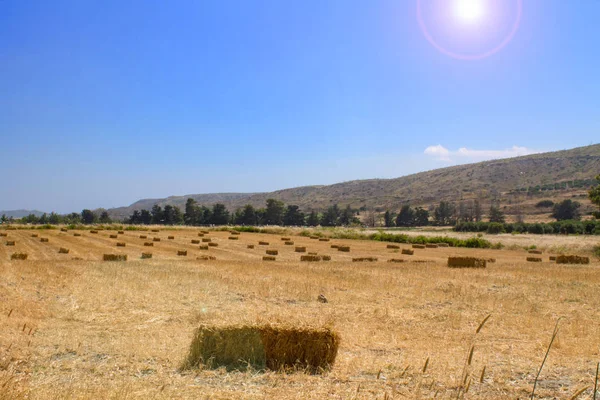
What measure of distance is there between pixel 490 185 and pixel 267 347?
437 feet

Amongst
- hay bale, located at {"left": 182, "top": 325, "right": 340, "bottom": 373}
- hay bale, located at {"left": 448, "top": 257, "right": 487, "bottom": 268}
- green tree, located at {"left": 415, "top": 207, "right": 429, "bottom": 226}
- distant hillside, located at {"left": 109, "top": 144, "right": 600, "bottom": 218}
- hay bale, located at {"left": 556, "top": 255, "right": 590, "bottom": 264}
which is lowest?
hay bale, located at {"left": 556, "top": 255, "right": 590, "bottom": 264}

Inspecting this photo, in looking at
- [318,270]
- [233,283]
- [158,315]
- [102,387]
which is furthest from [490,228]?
[102,387]

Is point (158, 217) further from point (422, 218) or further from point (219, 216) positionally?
point (422, 218)

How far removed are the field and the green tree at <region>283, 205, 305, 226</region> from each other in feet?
248

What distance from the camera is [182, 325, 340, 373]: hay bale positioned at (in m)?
7.93

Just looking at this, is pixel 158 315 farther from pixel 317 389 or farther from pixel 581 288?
pixel 581 288

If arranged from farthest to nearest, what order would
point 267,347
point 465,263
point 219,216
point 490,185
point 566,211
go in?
1. point 490,185
2. point 219,216
3. point 566,211
4. point 465,263
5. point 267,347

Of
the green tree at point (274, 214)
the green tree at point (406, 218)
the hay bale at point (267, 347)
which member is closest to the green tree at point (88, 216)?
the green tree at point (274, 214)

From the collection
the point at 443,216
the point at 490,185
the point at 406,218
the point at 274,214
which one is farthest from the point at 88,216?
the point at 490,185

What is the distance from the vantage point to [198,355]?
793 centimetres

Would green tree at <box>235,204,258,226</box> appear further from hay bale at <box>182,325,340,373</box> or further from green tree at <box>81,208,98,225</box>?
hay bale at <box>182,325,340,373</box>

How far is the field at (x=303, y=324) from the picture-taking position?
6668 mm

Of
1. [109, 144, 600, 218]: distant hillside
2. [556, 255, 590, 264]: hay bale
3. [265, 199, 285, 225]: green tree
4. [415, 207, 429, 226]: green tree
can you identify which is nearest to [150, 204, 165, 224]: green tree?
[265, 199, 285, 225]: green tree

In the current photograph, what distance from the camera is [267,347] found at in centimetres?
802
